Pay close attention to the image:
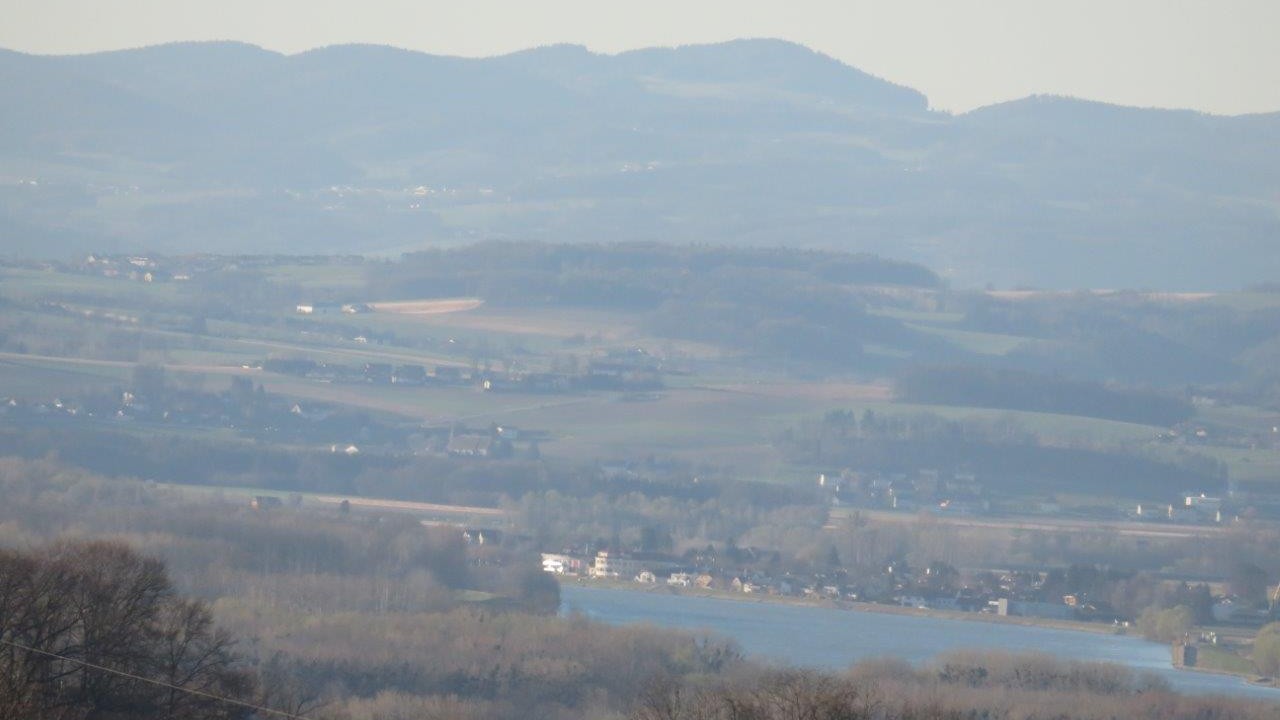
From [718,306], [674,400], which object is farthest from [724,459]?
[718,306]

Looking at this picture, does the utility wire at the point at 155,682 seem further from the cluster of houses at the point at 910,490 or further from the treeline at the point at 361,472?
the cluster of houses at the point at 910,490

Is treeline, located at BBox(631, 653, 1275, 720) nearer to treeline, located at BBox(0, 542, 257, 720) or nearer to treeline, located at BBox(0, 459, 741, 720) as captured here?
treeline, located at BBox(0, 459, 741, 720)

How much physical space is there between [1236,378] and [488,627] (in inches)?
4132

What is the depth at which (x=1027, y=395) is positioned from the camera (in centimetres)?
12044

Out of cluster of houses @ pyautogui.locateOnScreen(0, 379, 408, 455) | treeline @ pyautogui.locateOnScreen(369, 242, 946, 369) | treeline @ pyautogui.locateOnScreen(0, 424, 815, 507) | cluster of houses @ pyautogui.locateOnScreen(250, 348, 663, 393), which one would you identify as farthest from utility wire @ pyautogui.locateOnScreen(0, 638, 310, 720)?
treeline @ pyautogui.locateOnScreen(369, 242, 946, 369)

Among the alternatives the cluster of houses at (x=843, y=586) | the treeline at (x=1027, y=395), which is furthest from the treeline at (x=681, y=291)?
the cluster of houses at (x=843, y=586)

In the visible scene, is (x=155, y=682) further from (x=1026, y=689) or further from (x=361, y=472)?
(x=361, y=472)

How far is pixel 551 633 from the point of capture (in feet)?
160

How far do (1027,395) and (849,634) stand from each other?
56.5 m

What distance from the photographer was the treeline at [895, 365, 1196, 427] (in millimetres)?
118312

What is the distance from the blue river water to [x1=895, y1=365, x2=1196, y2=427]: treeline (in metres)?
41.3

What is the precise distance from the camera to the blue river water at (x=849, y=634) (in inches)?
2226

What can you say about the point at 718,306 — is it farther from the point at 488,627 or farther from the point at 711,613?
the point at 488,627

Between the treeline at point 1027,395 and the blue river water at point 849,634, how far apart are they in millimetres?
41331
